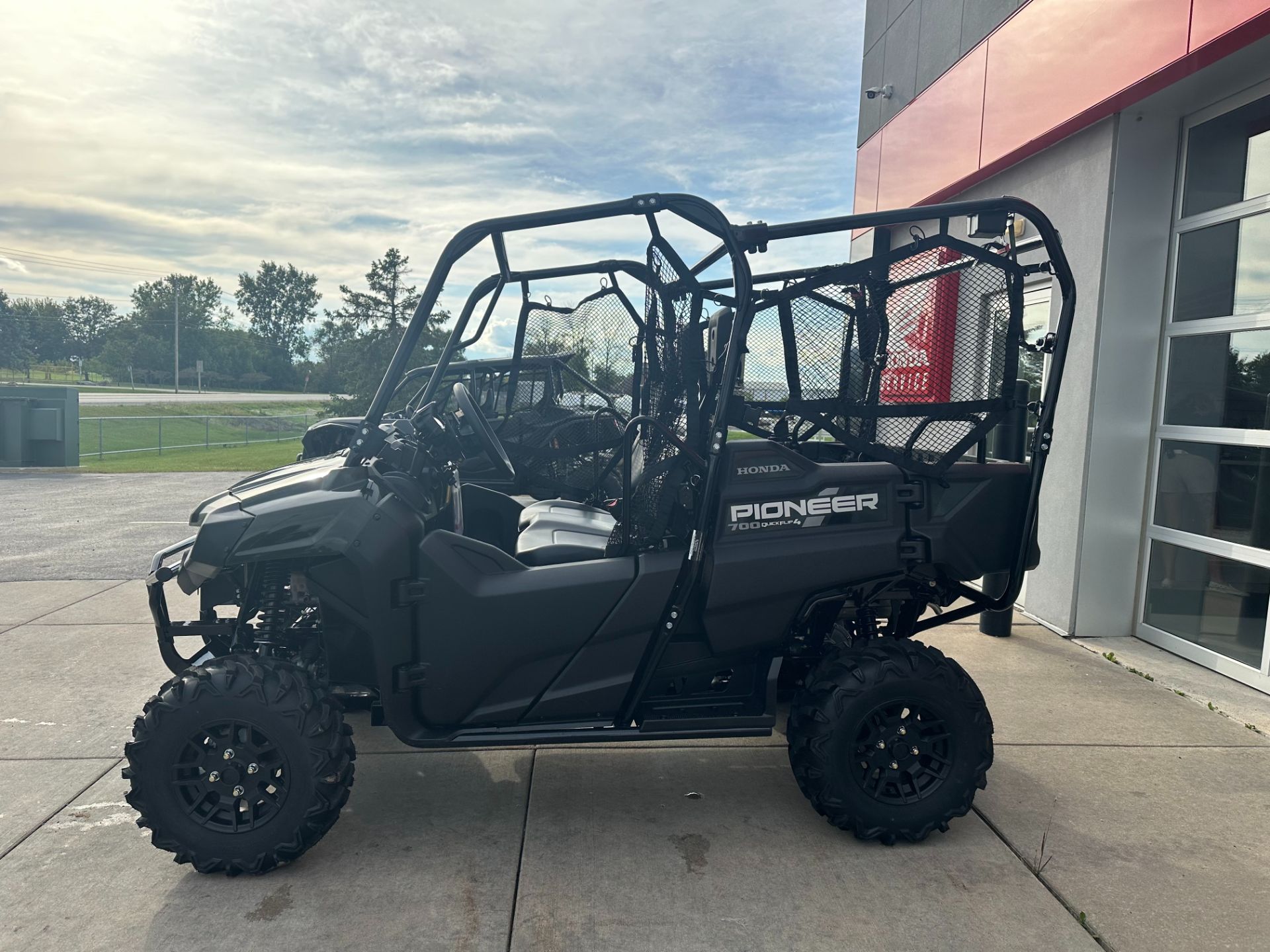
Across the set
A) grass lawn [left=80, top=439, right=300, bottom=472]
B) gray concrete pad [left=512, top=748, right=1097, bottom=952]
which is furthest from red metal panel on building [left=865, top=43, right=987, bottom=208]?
grass lawn [left=80, top=439, right=300, bottom=472]

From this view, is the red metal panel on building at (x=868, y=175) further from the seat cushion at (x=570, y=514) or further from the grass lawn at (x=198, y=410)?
the grass lawn at (x=198, y=410)

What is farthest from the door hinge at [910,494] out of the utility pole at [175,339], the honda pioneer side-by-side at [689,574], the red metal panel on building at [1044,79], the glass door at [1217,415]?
the utility pole at [175,339]

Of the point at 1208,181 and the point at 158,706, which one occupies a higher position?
the point at 1208,181

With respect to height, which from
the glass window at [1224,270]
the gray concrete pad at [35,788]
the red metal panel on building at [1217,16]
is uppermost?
the red metal panel on building at [1217,16]

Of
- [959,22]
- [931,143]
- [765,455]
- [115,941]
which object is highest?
[959,22]

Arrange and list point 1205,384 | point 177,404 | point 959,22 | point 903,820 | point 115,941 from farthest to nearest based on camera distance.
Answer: point 177,404 < point 959,22 < point 1205,384 < point 903,820 < point 115,941

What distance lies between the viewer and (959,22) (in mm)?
7551

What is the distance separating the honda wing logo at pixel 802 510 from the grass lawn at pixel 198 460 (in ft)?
46.5

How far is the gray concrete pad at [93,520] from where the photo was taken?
25.1 feet

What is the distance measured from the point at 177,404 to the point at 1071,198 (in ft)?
142

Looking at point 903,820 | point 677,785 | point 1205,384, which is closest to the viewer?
point 903,820

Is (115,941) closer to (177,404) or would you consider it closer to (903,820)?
(903,820)

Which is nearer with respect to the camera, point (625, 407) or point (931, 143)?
point (625, 407)

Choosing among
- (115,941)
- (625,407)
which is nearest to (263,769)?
(115,941)
